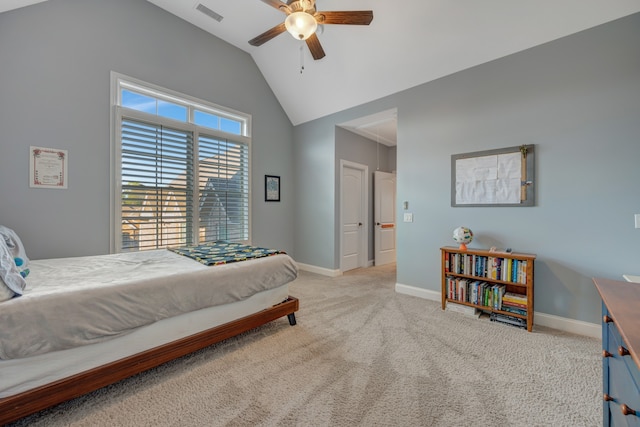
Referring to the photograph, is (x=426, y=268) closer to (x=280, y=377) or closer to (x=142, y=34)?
(x=280, y=377)

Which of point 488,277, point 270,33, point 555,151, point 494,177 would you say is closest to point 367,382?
point 488,277

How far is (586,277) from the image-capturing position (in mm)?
2445

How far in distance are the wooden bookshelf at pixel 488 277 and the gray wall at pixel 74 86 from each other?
4.06m

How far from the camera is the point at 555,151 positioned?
2584 millimetres

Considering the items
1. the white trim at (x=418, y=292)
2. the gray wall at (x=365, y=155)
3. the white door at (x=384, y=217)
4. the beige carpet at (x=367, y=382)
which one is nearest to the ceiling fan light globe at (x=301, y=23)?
the gray wall at (x=365, y=155)

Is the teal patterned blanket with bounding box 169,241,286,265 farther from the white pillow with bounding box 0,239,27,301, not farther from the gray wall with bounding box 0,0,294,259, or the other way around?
the gray wall with bounding box 0,0,294,259

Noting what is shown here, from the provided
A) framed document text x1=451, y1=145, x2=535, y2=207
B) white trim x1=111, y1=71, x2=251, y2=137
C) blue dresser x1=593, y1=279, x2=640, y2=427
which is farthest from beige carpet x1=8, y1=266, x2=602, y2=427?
white trim x1=111, y1=71, x2=251, y2=137

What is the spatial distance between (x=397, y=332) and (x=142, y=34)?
4562 mm

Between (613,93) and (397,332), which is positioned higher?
(613,93)

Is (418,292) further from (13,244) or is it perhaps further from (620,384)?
(13,244)

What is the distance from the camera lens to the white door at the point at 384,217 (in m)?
5.51

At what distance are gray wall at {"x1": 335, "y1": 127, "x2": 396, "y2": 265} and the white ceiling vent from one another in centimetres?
233

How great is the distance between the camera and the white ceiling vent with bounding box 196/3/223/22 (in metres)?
3.32

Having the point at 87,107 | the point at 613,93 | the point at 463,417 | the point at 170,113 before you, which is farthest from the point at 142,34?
the point at 613,93
